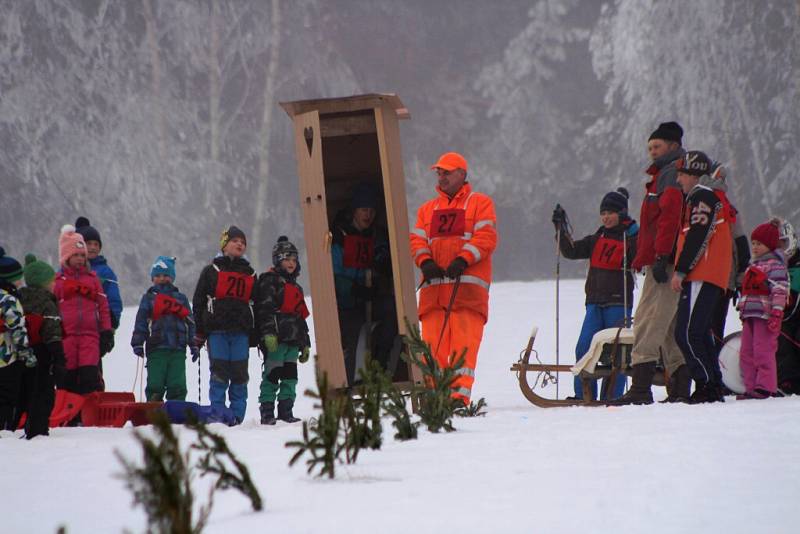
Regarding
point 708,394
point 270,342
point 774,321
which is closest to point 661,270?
point 708,394

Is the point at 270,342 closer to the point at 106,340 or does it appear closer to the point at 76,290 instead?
the point at 106,340

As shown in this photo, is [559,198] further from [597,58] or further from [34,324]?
[34,324]

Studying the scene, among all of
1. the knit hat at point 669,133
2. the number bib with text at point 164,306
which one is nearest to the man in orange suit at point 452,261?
the knit hat at point 669,133

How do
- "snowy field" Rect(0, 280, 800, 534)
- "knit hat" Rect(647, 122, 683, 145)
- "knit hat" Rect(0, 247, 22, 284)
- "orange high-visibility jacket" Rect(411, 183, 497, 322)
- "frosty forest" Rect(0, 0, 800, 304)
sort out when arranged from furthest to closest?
"frosty forest" Rect(0, 0, 800, 304) < "orange high-visibility jacket" Rect(411, 183, 497, 322) < "knit hat" Rect(647, 122, 683, 145) < "knit hat" Rect(0, 247, 22, 284) < "snowy field" Rect(0, 280, 800, 534)

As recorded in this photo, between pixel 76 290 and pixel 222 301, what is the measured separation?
3.54 feet

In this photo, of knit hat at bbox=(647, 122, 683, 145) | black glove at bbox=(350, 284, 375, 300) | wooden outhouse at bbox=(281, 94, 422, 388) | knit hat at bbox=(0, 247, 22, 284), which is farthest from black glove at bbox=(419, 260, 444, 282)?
knit hat at bbox=(0, 247, 22, 284)

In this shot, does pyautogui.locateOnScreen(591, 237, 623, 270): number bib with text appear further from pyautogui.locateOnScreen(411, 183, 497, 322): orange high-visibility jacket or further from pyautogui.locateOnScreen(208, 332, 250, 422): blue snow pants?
pyautogui.locateOnScreen(208, 332, 250, 422): blue snow pants

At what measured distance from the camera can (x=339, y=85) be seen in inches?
1415

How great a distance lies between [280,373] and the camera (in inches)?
388

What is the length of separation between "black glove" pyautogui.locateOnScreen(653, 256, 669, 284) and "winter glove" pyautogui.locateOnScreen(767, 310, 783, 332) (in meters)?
0.85

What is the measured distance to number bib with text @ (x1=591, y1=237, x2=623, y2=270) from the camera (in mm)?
9906

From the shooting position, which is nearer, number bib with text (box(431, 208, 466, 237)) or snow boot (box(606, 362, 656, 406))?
snow boot (box(606, 362, 656, 406))

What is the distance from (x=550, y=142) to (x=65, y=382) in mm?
28669

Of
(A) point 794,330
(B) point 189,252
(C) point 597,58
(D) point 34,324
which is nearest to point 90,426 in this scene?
(D) point 34,324
